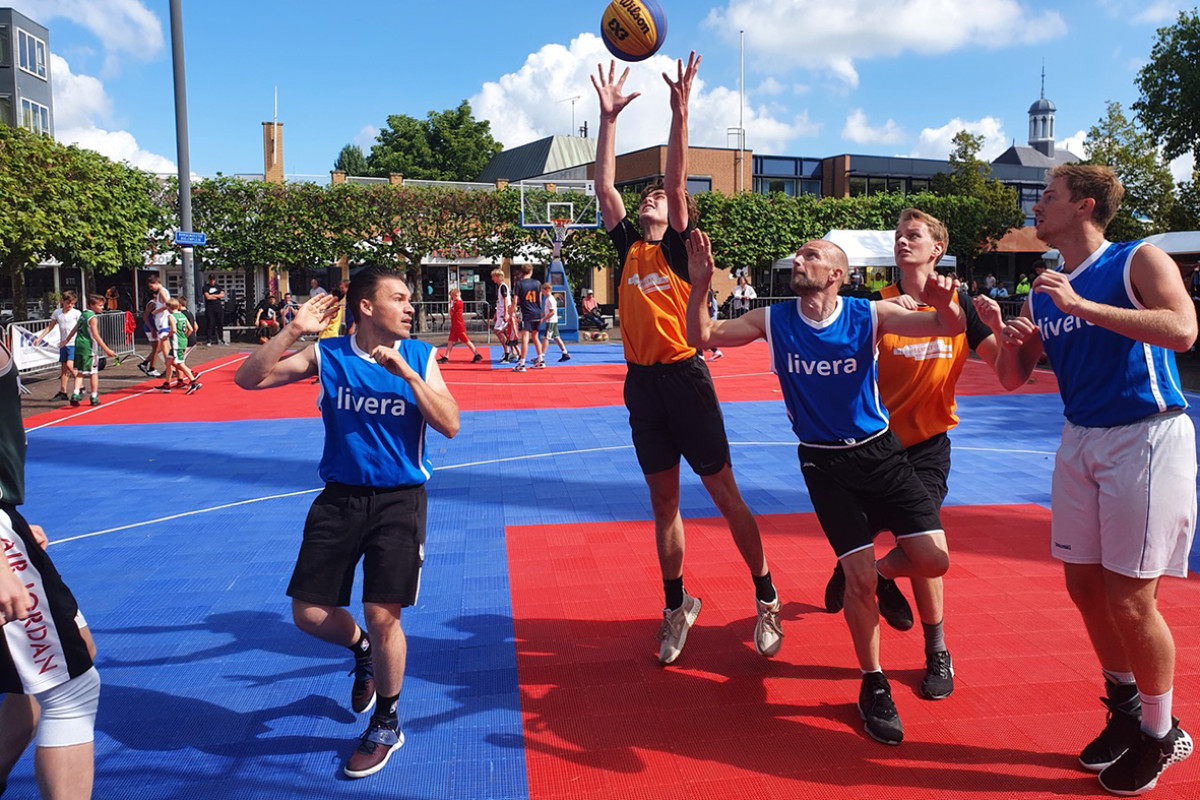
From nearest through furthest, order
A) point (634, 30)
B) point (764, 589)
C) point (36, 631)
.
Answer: point (36, 631)
point (764, 589)
point (634, 30)

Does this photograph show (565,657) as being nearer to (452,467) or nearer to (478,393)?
(452,467)

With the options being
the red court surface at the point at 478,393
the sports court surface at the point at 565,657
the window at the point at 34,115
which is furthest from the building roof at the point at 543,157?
the sports court surface at the point at 565,657

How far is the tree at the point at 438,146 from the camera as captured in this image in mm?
69000

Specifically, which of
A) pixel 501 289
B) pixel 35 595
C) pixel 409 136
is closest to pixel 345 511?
pixel 35 595

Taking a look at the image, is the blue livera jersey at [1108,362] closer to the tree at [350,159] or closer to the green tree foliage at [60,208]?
the green tree foliage at [60,208]

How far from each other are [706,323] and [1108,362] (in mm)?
1556

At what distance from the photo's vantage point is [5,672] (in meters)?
2.62

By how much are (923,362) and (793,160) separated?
46816 millimetres

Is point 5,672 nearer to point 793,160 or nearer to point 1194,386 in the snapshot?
point 1194,386

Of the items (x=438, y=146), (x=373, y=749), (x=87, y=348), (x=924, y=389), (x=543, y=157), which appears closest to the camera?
(x=373, y=749)

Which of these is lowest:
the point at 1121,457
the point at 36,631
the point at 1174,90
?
the point at 36,631

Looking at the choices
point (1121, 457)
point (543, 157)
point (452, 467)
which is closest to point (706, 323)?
point (1121, 457)

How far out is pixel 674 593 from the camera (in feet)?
14.7

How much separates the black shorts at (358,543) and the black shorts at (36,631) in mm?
914
